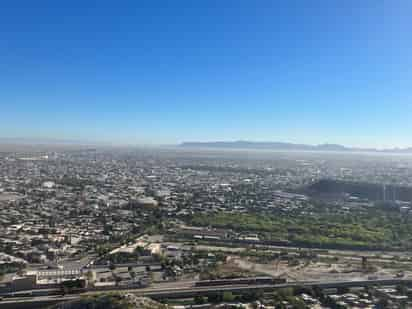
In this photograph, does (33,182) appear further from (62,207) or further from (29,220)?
(29,220)

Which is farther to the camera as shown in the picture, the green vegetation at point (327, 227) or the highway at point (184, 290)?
the green vegetation at point (327, 227)

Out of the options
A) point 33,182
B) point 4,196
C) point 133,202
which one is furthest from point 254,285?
point 33,182

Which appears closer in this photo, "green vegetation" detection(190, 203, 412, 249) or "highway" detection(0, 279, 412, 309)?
"highway" detection(0, 279, 412, 309)

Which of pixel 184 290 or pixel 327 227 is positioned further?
pixel 327 227

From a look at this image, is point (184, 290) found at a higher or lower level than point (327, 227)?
higher
